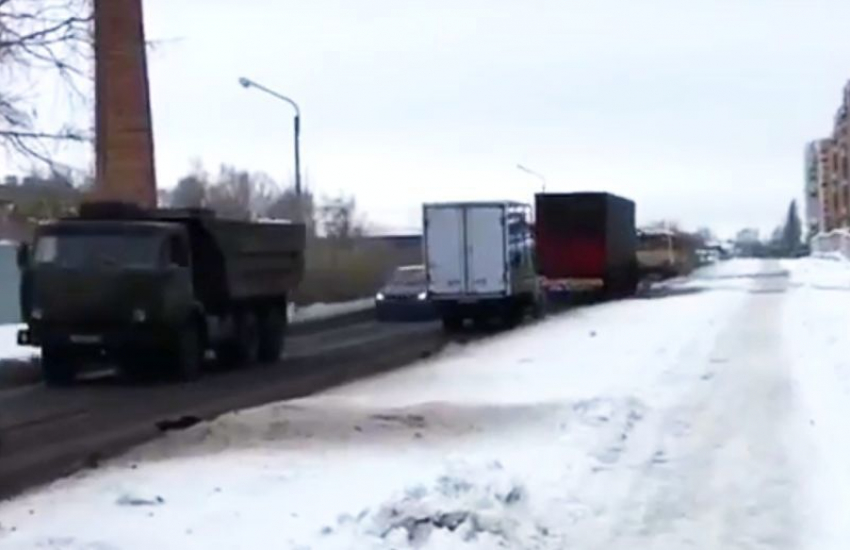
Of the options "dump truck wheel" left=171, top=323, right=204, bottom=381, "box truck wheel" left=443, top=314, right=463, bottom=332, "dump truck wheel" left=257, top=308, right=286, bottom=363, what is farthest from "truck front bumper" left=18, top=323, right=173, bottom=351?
"box truck wheel" left=443, top=314, right=463, bottom=332

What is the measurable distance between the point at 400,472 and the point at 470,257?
100ft

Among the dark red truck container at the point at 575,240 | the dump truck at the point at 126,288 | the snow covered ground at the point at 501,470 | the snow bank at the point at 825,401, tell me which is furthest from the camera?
the dark red truck container at the point at 575,240

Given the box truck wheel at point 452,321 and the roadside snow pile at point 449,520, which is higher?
the roadside snow pile at point 449,520

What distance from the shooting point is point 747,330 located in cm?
3584

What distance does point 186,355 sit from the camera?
89.4ft

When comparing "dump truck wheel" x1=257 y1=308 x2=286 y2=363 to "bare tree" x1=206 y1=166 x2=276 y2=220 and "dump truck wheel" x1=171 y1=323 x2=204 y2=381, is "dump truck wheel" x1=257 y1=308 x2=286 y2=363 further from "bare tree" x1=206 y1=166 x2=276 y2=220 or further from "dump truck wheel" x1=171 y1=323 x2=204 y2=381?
"bare tree" x1=206 y1=166 x2=276 y2=220

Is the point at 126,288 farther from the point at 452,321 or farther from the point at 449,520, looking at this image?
the point at 452,321

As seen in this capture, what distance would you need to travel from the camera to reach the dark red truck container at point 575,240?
57438 mm

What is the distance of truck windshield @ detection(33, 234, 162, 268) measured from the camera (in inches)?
1039

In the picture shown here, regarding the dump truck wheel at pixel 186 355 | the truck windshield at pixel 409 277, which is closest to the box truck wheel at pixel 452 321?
the truck windshield at pixel 409 277

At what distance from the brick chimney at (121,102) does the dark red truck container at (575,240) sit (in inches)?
966

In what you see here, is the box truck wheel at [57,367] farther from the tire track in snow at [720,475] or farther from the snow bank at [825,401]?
the snow bank at [825,401]

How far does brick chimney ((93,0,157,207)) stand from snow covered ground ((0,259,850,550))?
32.5 ft

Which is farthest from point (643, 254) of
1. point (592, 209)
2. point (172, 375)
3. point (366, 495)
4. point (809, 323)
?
point (366, 495)
